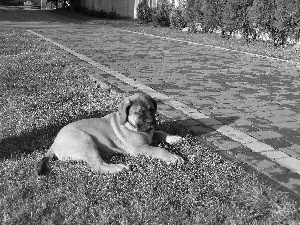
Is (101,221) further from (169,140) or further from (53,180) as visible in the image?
(169,140)

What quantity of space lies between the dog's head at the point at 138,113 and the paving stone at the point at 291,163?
1.64 metres

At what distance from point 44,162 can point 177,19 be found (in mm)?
21934

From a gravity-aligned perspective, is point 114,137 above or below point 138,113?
below

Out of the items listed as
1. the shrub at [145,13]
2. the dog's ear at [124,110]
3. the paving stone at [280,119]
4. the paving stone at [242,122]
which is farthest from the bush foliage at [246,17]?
the dog's ear at [124,110]

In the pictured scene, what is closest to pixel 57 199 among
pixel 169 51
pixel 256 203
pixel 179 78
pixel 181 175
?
pixel 181 175

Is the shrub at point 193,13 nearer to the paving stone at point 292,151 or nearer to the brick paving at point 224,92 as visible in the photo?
the brick paving at point 224,92

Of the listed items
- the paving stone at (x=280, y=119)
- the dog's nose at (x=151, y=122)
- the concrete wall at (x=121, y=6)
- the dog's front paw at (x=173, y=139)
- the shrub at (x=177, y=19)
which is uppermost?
the concrete wall at (x=121, y=6)

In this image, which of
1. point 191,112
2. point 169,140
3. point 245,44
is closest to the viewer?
point 169,140

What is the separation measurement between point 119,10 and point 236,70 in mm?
30434

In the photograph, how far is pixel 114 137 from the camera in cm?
475

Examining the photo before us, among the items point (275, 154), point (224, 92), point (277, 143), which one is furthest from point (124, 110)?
point (224, 92)

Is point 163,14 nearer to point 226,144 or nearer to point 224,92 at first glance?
point 224,92

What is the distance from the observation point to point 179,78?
962 cm

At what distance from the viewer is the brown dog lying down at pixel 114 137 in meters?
4.39
